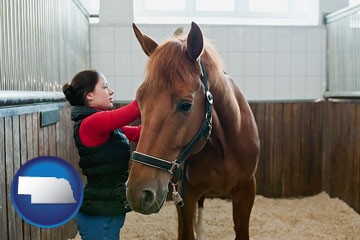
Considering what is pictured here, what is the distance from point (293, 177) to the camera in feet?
12.4

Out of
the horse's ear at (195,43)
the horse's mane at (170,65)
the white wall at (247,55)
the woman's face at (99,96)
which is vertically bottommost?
the woman's face at (99,96)

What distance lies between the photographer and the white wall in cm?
361

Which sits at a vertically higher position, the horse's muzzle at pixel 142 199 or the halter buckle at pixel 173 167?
the halter buckle at pixel 173 167

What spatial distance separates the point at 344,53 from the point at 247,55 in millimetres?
883

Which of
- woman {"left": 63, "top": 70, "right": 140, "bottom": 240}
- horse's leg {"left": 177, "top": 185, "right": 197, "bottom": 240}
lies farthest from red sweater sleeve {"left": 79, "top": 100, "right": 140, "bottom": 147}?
horse's leg {"left": 177, "top": 185, "right": 197, "bottom": 240}

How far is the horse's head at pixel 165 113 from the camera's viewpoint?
1175mm

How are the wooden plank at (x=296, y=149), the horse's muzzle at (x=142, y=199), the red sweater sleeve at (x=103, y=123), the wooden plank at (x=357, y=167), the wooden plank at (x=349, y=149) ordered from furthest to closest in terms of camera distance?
the wooden plank at (x=296, y=149) → the wooden plank at (x=349, y=149) → the wooden plank at (x=357, y=167) → the red sweater sleeve at (x=103, y=123) → the horse's muzzle at (x=142, y=199)

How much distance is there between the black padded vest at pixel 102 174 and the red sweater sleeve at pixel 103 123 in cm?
3

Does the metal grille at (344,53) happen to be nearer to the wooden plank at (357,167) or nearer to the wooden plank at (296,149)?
the wooden plank at (357,167)

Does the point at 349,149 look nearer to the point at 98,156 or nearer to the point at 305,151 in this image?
the point at 305,151

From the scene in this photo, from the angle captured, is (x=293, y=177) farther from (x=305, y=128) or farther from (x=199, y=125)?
(x=199, y=125)

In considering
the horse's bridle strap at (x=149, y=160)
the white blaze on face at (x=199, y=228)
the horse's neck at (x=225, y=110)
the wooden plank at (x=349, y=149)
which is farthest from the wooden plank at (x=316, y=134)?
the horse's bridle strap at (x=149, y=160)

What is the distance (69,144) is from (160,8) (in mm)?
1938

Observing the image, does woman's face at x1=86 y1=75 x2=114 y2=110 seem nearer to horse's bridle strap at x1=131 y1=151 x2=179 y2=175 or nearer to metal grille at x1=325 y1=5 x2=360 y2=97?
horse's bridle strap at x1=131 y1=151 x2=179 y2=175
